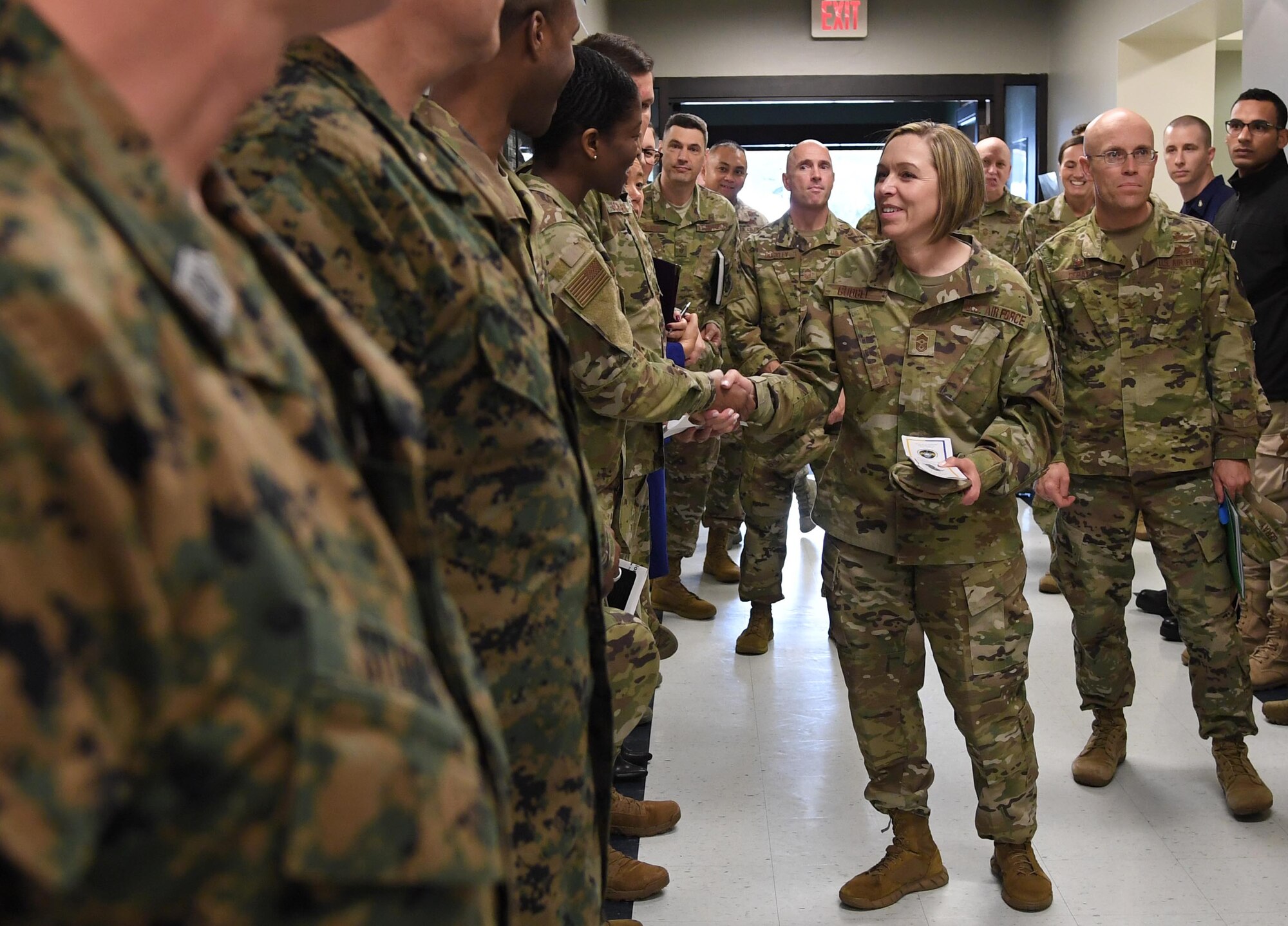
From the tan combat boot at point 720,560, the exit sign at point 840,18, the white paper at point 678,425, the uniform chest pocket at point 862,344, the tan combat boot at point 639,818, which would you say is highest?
the exit sign at point 840,18

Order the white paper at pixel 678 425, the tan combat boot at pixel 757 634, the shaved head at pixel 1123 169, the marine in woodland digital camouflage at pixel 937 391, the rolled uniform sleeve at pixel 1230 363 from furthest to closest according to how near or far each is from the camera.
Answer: the tan combat boot at pixel 757 634 < the shaved head at pixel 1123 169 < the rolled uniform sleeve at pixel 1230 363 < the white paper at pixel 678 425 < the marine in woodland digital camouflage at pixel 937 391

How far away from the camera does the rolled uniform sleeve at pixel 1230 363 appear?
3.05 metres

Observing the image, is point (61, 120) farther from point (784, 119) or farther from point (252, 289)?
point (784, 119)

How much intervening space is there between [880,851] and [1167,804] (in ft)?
2.63

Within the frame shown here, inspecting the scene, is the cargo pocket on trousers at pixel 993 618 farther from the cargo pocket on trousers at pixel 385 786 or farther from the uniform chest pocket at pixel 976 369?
the cargo pocket on trousers at pixel 385 786

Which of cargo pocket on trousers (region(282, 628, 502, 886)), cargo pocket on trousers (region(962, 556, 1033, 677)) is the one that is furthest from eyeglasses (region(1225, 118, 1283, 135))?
cargo pocket on trousers (region(282, 628, 502, 886))

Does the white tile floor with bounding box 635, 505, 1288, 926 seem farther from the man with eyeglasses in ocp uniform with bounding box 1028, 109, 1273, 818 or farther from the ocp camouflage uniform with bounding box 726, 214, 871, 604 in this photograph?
Answer: the ocp camouflage uniform with bounding box 726, 214, 871, 604

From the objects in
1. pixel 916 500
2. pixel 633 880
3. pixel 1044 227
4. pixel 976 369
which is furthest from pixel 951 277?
pixel 1044 227

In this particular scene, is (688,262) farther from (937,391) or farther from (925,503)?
(925,503)

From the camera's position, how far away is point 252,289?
0.63 meters

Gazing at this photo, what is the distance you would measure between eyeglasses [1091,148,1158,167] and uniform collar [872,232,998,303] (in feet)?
2.86

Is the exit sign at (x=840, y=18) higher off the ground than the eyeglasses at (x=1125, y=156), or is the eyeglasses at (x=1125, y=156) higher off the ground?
the exit sign at (x=840, y=18)

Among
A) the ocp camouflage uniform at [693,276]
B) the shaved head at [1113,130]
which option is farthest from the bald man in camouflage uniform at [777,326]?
the shaved head at [1113,130]

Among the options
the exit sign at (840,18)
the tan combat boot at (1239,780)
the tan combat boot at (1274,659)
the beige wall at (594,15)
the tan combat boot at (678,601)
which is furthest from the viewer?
the exit sign at (840,18)
